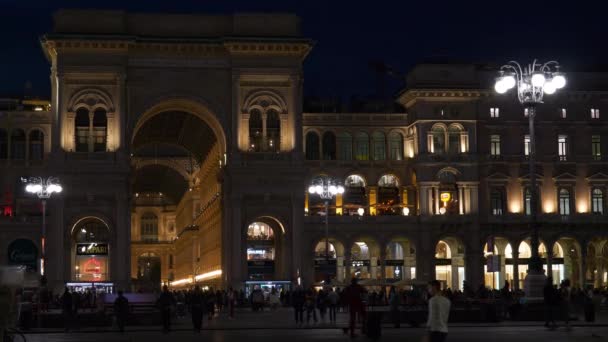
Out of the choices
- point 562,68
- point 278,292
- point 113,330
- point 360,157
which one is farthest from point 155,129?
point 113,330

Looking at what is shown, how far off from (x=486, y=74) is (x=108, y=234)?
3356 cm

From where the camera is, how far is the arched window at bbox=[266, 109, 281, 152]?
84938 mm

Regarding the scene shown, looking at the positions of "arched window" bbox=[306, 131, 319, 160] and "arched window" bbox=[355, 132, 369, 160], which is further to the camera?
"arched window" bbox=[355, 132, 369, 160]

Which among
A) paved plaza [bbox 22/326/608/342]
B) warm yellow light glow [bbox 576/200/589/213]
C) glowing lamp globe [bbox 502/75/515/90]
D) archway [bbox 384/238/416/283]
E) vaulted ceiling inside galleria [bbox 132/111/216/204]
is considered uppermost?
vaulted ceiling inside galleria [bbox 132/111/216/204]

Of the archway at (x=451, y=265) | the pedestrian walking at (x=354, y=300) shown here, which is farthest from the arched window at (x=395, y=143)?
the pedestrian walking at (x=354, y=300)

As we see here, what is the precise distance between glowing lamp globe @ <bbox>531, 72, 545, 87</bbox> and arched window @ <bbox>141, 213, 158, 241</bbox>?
131 metres

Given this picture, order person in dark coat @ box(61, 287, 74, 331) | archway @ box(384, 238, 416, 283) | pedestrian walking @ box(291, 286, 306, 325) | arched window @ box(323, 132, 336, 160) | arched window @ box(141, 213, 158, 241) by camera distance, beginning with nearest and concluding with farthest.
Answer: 1. person in dark coat @ box(61, 287, 74, 331)
2. pedestrian walking @ box(291, 286, 306, 325)
3. archway @ box(384, 238, 416, 283)
4. arched window @ box(323, 132, 336, 160)
5. arched window @ box(141, 213, 158, 241)

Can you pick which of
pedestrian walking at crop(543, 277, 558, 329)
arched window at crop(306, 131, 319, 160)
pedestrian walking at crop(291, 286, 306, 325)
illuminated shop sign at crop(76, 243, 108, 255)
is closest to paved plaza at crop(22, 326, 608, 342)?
pedestrian walking at crop(543, 277, 558, 329)

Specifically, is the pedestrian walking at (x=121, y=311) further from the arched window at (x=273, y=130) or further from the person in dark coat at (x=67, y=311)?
the arched window at (x=273, y=130)

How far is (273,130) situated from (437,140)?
50.2 ft

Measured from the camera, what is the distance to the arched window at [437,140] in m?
92.9

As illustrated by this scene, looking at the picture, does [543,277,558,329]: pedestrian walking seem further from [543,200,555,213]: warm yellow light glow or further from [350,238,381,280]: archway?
[543,200,555,213]: warm yellow light glow

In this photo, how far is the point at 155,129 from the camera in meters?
104

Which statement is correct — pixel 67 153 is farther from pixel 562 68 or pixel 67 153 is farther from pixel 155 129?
pixel 562 68
